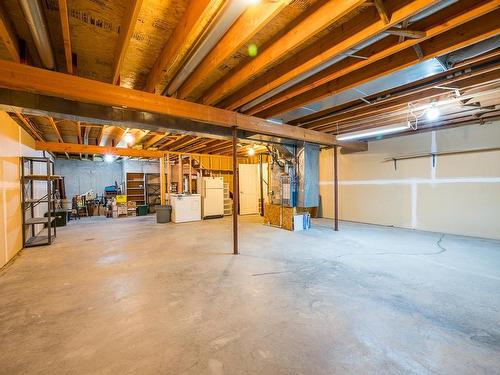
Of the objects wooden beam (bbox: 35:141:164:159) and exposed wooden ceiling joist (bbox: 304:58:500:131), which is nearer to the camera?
exposed wooden ceiling joist (bbox: 304:58:500:131)

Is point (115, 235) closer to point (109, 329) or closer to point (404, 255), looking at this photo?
point (109, 329)

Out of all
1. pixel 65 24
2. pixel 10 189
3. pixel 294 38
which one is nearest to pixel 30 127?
pixel 10 189

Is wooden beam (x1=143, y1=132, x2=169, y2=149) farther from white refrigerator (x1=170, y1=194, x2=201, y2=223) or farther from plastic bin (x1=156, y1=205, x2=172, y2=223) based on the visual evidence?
plastic bin (x1=156, y1=205, x2=172, y2=223)

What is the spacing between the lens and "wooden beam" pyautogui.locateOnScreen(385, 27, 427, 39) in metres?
1.90

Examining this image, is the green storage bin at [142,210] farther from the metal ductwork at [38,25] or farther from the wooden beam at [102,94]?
the metal ductwork at [38,25]

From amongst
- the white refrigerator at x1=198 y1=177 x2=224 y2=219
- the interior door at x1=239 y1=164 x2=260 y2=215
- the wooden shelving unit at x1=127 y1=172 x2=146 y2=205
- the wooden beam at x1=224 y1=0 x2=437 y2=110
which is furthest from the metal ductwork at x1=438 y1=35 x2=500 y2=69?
the wooden shelving unit at x1=127 y1=172 x2=146 y2=205

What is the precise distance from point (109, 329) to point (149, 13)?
2675 mm

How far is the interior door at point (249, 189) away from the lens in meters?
9.16

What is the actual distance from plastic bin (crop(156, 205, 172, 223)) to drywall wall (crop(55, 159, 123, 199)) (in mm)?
5210

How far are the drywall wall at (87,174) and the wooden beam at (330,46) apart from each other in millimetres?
10469

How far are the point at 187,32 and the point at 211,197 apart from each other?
6.57 m

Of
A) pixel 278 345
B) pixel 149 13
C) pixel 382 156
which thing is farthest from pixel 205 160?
pixel 278 345

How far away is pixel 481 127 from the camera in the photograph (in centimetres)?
478

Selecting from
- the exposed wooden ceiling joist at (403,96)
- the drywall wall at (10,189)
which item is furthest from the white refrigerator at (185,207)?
the exposed wooden ceiling joist at (403,96)
